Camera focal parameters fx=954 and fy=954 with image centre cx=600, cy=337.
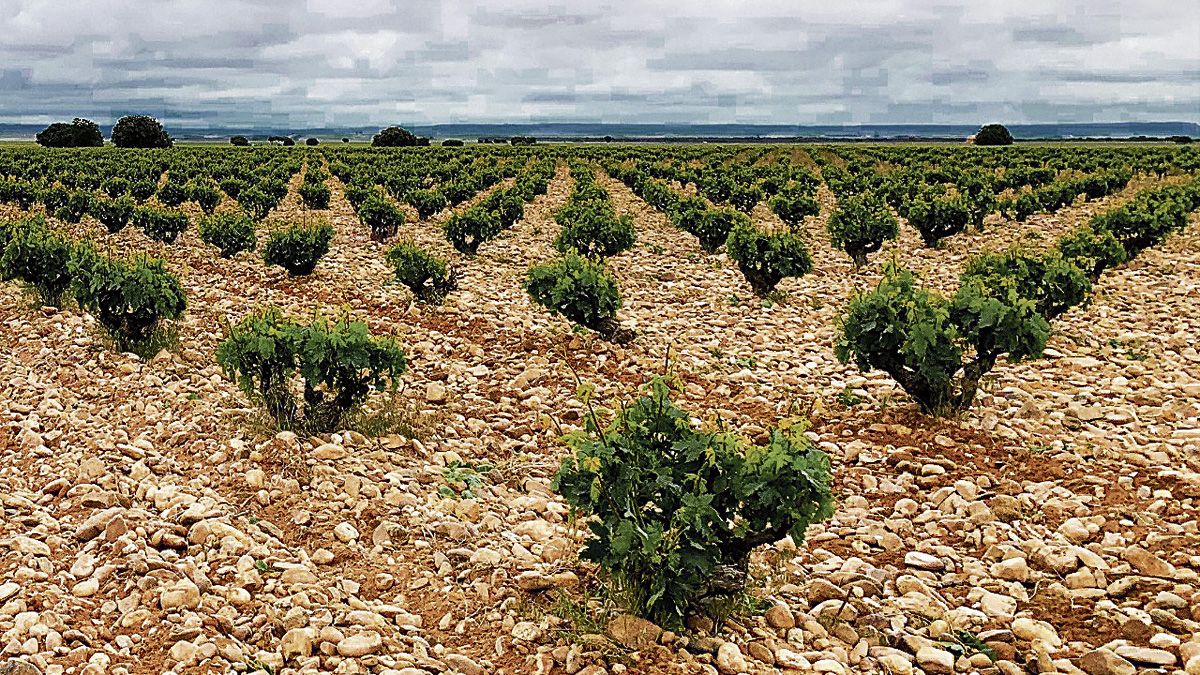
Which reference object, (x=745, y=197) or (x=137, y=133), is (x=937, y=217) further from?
(x=137, y=133)

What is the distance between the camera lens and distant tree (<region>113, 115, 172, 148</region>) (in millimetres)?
107500

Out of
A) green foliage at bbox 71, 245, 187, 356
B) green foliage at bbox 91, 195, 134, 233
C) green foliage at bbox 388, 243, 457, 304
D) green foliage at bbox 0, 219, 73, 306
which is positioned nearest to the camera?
green foliage at bbox 71, 245, 187, 356

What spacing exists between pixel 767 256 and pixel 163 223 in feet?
52.6

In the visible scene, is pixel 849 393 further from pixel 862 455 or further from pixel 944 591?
pixel 944 591

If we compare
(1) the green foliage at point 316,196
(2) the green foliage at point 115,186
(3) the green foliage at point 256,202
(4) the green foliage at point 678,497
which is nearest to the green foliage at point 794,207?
(1) the green foliage at point 316,196

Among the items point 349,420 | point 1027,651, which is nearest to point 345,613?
point 349,420

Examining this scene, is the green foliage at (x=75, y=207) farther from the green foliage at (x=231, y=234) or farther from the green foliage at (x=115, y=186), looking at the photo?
the green foliage at (x=231, y=234)

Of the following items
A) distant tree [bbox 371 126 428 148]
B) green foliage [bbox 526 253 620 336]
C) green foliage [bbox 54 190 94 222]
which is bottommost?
green foliage [bbox 526 253 620 336]

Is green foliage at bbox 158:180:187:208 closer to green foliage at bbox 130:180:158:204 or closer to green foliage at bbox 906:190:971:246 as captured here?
green foliage at bbox 130:180:158:204

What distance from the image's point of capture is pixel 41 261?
16.2 metres

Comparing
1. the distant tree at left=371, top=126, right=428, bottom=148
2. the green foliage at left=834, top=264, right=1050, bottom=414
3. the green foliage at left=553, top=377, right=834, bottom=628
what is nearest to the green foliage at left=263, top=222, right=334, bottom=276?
the green foliage at left=834, top=264, right=1050, bottom=414

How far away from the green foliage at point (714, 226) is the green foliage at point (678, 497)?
17.0 meters

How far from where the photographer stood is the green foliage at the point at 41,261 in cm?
1600

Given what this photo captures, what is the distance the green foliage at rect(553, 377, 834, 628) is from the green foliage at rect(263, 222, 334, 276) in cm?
1465
